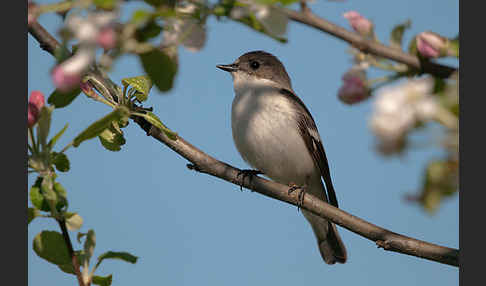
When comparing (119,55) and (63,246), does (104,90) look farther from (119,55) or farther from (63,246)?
(119,55)

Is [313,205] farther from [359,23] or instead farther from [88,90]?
[359,23]

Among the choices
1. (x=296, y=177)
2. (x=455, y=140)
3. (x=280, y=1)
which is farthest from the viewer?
(x=296, y=177)

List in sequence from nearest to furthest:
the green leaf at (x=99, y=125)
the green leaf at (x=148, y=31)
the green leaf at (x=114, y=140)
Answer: the green leaf at (x=148, y=31) < the green leaf at (x=99, y=125) < the green leaf at (x=114, y=140)

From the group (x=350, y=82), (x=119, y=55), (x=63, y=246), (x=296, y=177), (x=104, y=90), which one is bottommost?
(x=63, y=246)

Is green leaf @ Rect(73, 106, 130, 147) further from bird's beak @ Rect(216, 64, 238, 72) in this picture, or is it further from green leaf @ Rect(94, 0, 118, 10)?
bird's beak @ Rect(216, 64, 238, 72)

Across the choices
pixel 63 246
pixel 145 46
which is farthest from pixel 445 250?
pixel 145 46

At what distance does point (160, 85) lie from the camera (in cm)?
139

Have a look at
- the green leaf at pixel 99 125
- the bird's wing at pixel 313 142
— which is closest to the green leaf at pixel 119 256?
the green leaf at pixel 99 125

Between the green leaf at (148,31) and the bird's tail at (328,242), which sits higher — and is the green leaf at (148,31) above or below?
below

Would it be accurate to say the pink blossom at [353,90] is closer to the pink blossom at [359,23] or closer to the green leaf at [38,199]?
the pink blossom at [359,23]

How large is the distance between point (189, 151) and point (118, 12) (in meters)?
2.16

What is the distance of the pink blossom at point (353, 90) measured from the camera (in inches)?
54.4

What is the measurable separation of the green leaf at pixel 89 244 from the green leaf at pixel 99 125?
1.19 ft

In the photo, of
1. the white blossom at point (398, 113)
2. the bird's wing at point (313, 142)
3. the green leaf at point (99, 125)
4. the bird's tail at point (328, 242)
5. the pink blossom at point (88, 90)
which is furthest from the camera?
the bird's tail at point (328, 242)
